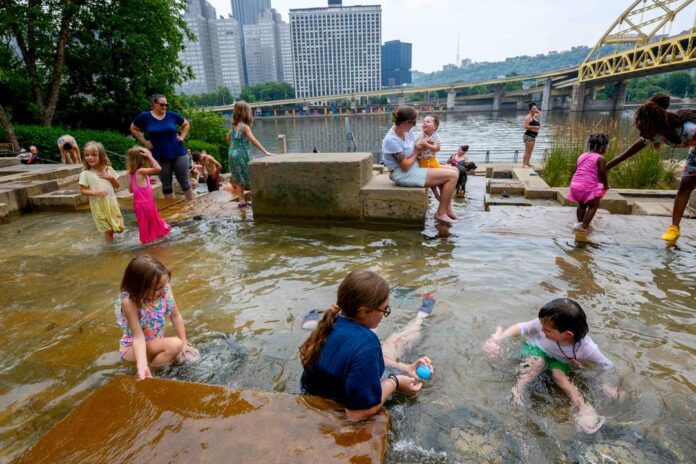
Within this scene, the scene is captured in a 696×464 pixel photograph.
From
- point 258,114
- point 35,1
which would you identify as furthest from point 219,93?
point 35,1

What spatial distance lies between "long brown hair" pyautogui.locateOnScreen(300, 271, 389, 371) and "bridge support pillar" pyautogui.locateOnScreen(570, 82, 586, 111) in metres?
99.5

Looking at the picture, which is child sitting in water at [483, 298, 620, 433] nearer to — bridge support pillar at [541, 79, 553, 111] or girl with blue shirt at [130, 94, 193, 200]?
girl with blue shirt at [130, 94, 193, 200]

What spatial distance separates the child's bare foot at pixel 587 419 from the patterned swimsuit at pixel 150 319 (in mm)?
2806

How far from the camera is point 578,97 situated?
3359 inches

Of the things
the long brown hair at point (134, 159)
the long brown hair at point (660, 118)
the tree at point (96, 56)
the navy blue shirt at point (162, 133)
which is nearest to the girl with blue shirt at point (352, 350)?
the long brown hair at point (134, 159)

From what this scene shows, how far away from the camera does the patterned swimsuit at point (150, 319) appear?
287 centimetres

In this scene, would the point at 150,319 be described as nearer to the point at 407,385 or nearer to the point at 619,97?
the point at 407,385

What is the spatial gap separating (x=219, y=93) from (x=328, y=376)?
153445 millimetres

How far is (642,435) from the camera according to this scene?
227 centimetres

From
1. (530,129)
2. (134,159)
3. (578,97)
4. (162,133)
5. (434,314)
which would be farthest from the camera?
(578,97)

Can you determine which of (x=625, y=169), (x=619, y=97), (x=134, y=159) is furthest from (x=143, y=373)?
(x=619, y=97)

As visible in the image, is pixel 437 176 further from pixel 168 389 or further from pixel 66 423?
pixel 66 423

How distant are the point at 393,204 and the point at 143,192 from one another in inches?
132

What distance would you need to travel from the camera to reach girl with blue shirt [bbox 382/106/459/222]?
5.57 m
